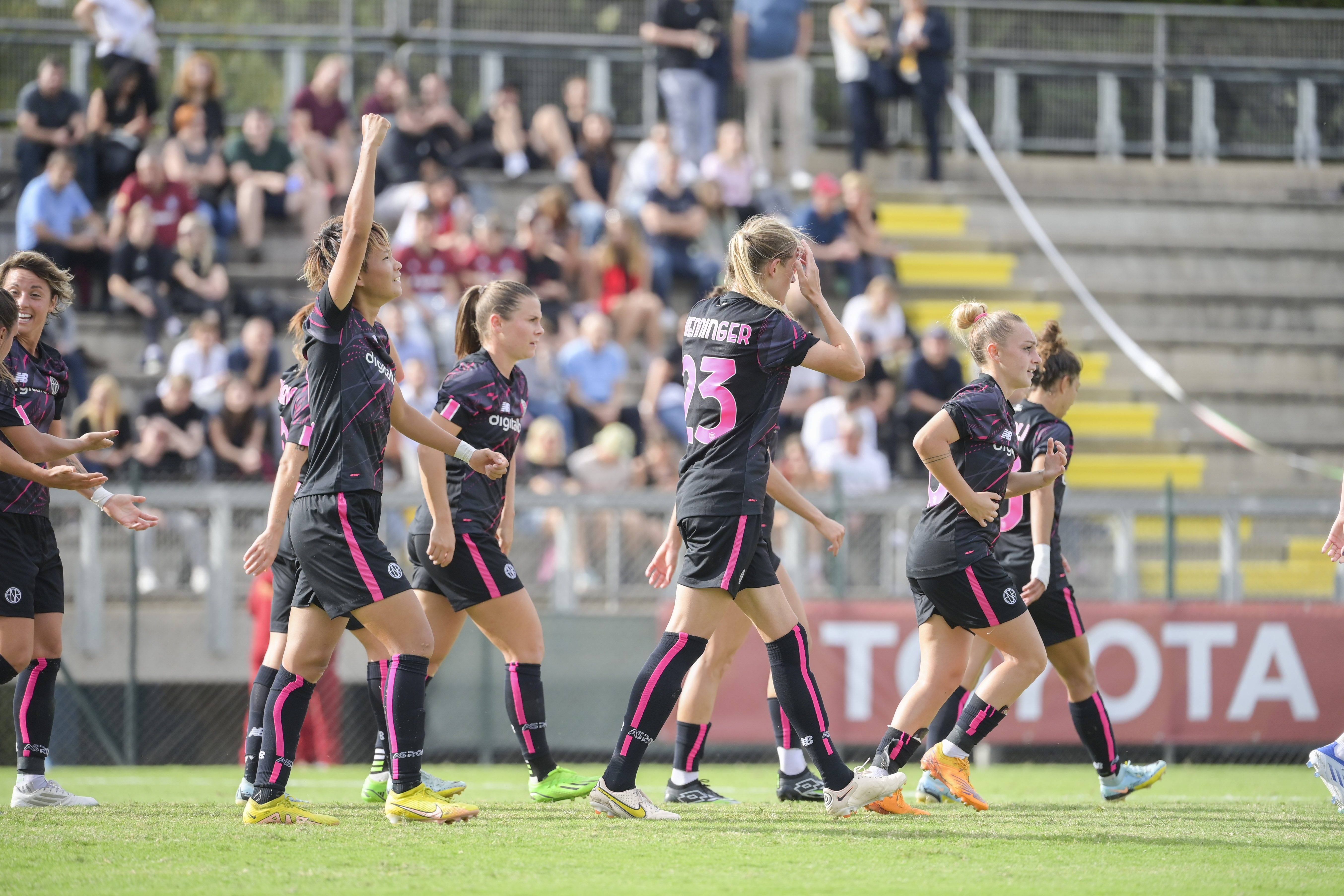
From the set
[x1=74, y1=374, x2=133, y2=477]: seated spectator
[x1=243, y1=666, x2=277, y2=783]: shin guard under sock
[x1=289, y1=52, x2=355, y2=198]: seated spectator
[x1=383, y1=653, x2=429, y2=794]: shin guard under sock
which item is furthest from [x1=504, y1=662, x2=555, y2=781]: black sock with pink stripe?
[x1=289, y1=52, x2=355, y2=198]: seated spectator

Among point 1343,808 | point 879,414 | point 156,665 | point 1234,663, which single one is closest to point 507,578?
point 1343,808

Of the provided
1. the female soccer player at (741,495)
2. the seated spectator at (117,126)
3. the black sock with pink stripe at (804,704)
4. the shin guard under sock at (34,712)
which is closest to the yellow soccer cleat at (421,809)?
the female soccer player at (741,495)

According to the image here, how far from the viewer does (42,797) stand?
680cm

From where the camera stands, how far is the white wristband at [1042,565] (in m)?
7.09

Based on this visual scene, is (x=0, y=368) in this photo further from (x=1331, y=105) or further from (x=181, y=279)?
(x=1331, y=105)

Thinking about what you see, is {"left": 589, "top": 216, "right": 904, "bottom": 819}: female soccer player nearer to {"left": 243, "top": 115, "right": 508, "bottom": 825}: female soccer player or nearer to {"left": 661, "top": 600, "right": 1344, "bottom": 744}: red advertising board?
{"left": 243, "top": 115, "right": 508, "bottom": 825}: female soccer player

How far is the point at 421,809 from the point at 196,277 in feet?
30.2

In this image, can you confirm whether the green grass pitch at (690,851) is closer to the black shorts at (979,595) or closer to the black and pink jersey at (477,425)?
the black shorts at (979,595)

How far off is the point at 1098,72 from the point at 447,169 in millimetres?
8383

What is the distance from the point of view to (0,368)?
635 centimetres

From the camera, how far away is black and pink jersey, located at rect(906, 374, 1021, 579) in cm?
646

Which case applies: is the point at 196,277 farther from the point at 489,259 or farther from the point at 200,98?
the point at 489,259

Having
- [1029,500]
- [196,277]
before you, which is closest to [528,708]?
[1029,500]

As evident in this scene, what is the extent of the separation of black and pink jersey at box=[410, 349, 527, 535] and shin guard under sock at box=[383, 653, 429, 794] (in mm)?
938
